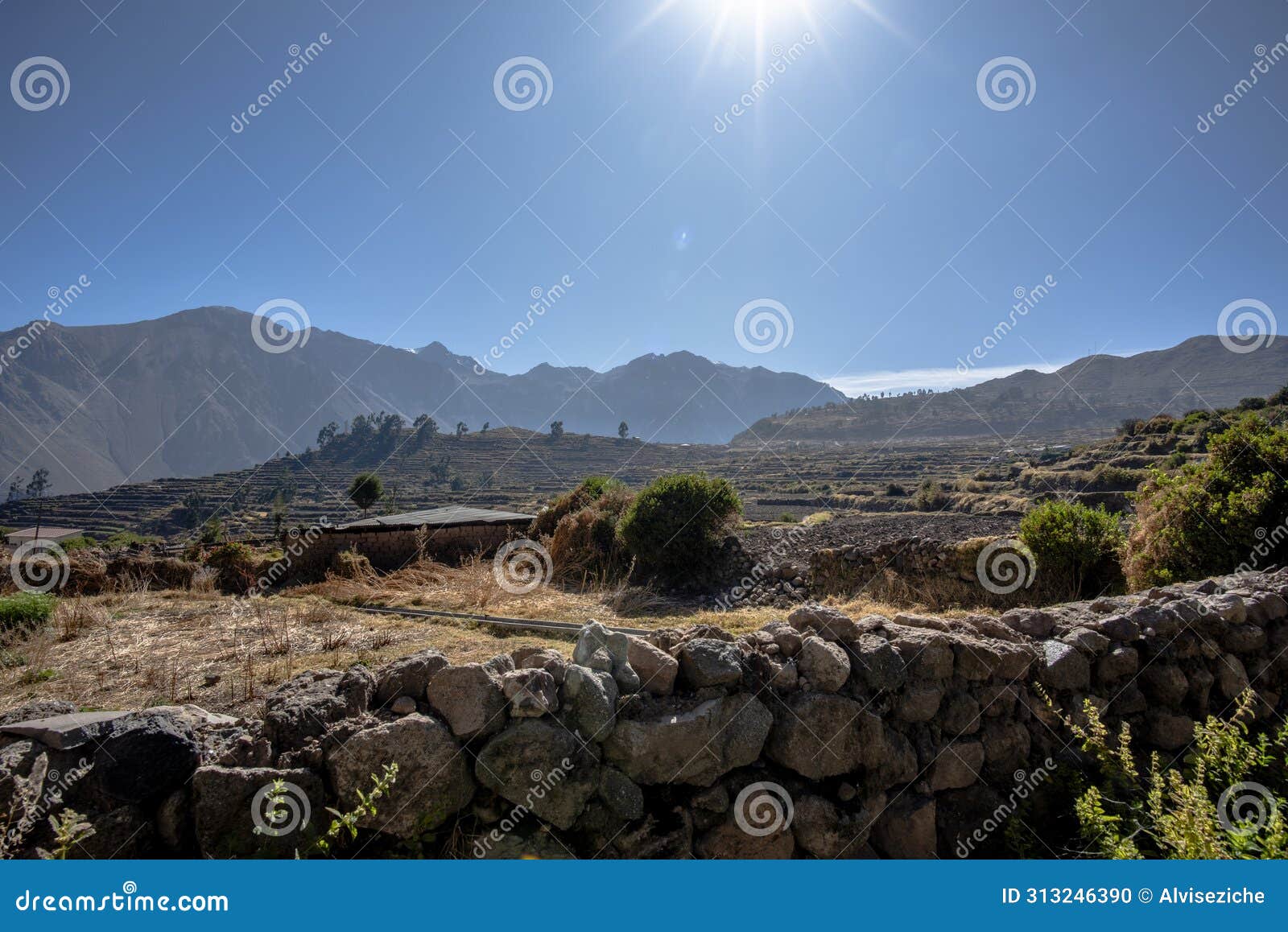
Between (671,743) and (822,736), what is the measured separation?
34.8 inches

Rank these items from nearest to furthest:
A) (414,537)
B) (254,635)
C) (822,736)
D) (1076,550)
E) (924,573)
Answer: (822,736) < (254,635) < (1076,550) < (924,573) < (414,537)

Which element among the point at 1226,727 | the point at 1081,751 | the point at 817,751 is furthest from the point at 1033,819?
the point at 817,751

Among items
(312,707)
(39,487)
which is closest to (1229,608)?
(312,707)

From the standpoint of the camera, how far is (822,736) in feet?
11.1

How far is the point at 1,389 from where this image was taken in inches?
6378

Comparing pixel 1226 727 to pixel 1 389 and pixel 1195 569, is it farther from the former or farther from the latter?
pixel 1 389

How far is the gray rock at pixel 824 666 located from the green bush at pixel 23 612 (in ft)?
28.8

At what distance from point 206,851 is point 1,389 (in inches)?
9155

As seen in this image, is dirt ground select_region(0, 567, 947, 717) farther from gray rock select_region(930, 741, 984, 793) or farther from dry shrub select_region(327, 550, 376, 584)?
gray rock select_region(930, 741, 984, 793)

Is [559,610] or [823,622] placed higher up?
[823,622]

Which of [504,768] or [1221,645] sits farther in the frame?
[1221,645]

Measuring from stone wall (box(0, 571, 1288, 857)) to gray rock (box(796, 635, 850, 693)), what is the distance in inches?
0.5

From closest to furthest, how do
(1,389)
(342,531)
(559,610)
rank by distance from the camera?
(559,610)
(342,531)
(1,389)

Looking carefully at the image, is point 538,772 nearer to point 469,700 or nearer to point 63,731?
point 469,700
